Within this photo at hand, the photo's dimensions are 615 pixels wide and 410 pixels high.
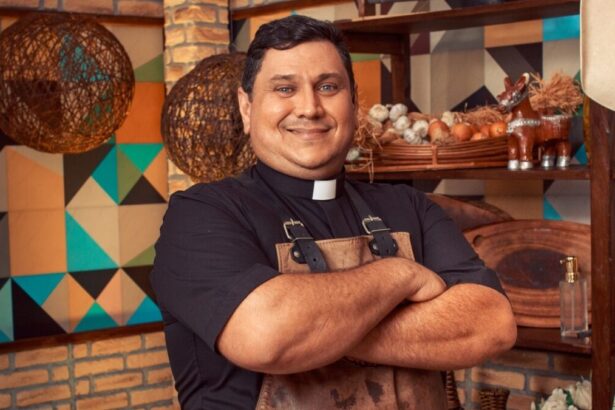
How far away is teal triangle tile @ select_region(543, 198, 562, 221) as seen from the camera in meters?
3.52

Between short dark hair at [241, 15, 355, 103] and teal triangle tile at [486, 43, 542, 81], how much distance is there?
1.71m

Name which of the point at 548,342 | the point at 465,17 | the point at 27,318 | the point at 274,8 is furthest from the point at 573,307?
the point at 27,318

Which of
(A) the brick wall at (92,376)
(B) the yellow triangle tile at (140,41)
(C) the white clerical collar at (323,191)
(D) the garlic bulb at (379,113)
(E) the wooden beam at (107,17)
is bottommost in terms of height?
(A) the brick wall at (92,376)

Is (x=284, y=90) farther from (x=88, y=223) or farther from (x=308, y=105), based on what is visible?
(x=88, y=223)

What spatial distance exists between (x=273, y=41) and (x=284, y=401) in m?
0.76

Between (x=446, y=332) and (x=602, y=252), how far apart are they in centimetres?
111

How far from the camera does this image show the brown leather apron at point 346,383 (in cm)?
179

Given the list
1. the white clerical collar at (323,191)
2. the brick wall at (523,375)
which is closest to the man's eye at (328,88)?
the white clerical collar at (323,191)

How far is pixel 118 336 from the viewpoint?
4.62m

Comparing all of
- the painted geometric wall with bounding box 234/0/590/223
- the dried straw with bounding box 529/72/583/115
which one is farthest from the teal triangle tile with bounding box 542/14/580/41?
the dried straw with bounding box 529/72/583/115

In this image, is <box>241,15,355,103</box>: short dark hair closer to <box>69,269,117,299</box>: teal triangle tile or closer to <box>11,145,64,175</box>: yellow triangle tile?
<box>11,145,64,175</box>: yellow triangle tile

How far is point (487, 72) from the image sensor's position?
3725mm

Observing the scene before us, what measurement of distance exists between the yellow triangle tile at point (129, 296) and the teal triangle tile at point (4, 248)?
0.57 metres

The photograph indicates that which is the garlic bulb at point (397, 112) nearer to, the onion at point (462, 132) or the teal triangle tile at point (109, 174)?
the onion at point (462, 132)
